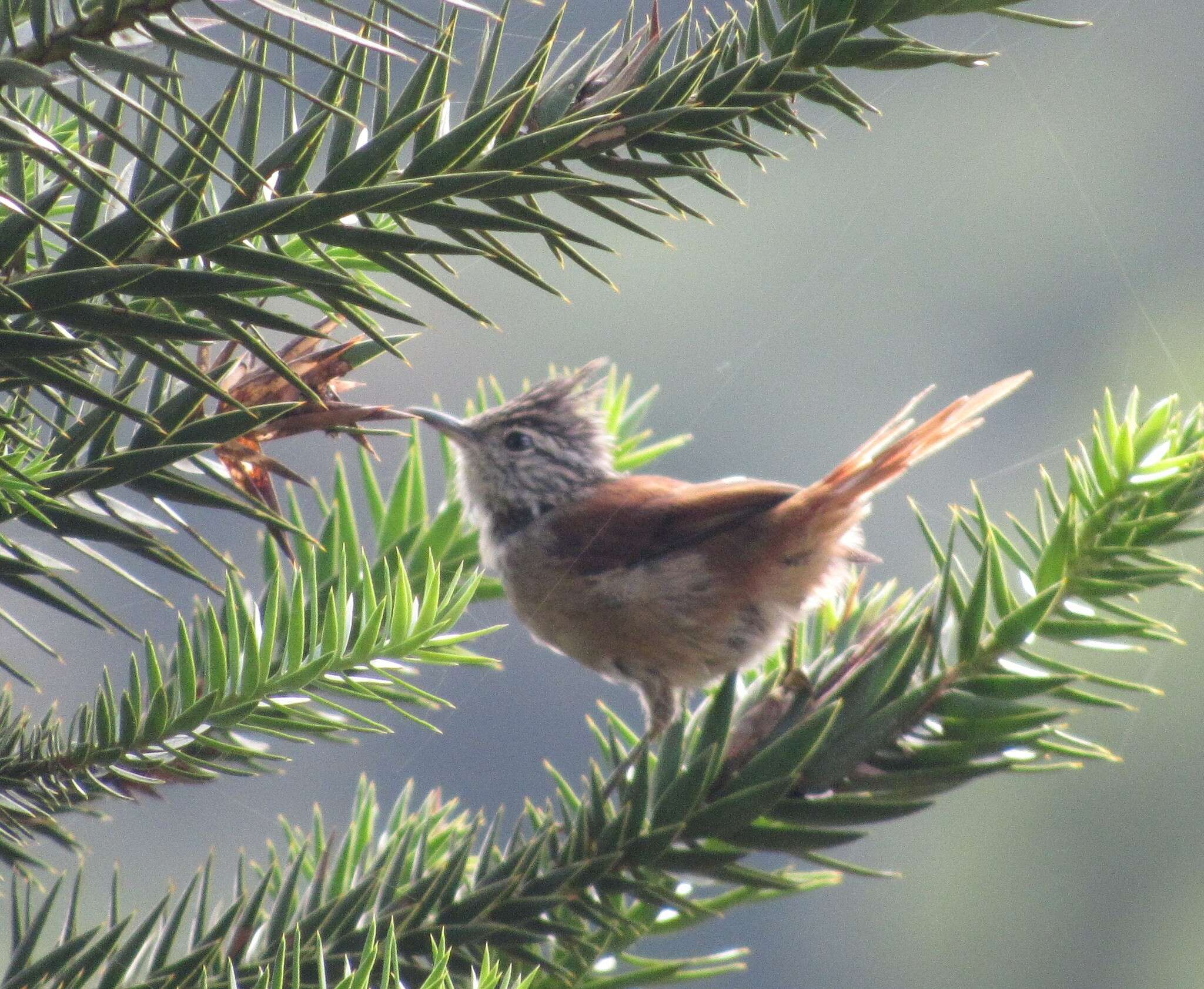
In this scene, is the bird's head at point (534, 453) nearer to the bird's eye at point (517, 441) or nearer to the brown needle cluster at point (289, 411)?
the bird's eye at point (517, 441)

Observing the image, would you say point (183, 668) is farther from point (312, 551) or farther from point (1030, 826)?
point (1030, 826)

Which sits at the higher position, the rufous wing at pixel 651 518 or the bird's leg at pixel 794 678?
the rufous wing at pixel 651 518

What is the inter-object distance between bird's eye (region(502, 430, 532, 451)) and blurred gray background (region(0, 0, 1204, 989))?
165cm

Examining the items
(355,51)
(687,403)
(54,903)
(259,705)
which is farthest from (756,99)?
(687,403)

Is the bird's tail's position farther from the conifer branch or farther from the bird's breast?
the conifer branch

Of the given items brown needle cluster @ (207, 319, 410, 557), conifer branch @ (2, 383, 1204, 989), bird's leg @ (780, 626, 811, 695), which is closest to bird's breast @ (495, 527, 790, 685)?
bird's leg @ (780, 626, 811, 695)

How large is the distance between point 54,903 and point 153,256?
16.6 inches

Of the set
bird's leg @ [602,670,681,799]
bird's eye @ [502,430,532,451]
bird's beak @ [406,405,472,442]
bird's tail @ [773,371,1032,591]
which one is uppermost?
bird's eye @ [502,430,532,451]

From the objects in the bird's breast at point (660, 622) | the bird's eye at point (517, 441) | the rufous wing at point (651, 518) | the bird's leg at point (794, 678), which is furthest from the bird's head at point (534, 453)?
the bird's leg at point (794, 678)

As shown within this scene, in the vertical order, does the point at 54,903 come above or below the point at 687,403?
below

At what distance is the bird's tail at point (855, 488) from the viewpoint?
3.64 ft

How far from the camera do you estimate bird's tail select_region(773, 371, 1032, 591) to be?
111cm

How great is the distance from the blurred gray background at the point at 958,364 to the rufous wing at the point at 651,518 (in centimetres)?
178

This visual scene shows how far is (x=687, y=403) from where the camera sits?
507 cm
